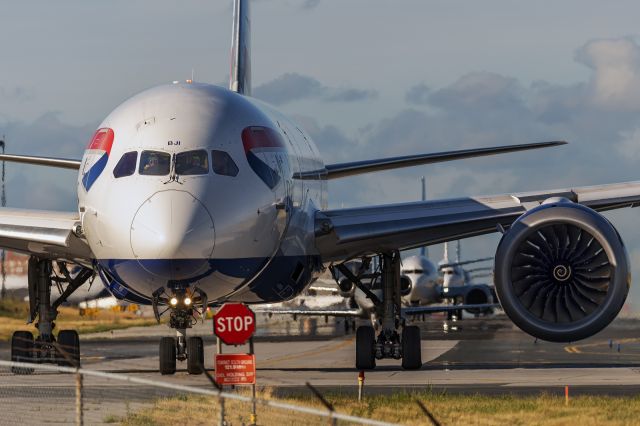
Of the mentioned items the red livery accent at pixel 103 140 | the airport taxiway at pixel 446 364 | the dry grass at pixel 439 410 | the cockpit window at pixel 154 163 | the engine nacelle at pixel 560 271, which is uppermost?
the red livery accent at pixel 103 140

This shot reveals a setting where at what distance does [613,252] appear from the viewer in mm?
22547

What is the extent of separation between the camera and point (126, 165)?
68.0 ft

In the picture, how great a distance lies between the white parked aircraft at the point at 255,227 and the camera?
20.3m

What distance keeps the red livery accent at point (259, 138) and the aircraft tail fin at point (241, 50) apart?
9721 millimetres

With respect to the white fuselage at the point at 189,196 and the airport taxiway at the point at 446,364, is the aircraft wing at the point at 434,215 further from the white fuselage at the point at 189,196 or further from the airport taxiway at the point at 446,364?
the airport taxiway at the point at 446,364

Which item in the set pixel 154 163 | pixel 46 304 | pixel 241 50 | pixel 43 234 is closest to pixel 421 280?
pixel 241 50

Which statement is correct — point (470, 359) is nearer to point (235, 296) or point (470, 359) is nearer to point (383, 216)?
point (383, 216)

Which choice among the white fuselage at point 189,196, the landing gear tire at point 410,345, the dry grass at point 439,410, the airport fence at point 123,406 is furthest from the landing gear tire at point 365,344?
the dry grass at point 439,410

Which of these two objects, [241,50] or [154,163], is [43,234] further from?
[241,50]

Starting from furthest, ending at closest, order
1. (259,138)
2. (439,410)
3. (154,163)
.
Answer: (259,138) → (154,163) → (439,410)

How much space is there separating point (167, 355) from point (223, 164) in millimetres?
6797

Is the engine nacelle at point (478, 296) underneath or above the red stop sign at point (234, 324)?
above

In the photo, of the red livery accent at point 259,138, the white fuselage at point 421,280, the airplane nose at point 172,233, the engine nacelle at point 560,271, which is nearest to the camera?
the airplane nose at point 172,233

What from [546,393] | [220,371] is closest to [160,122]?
[220,371]
